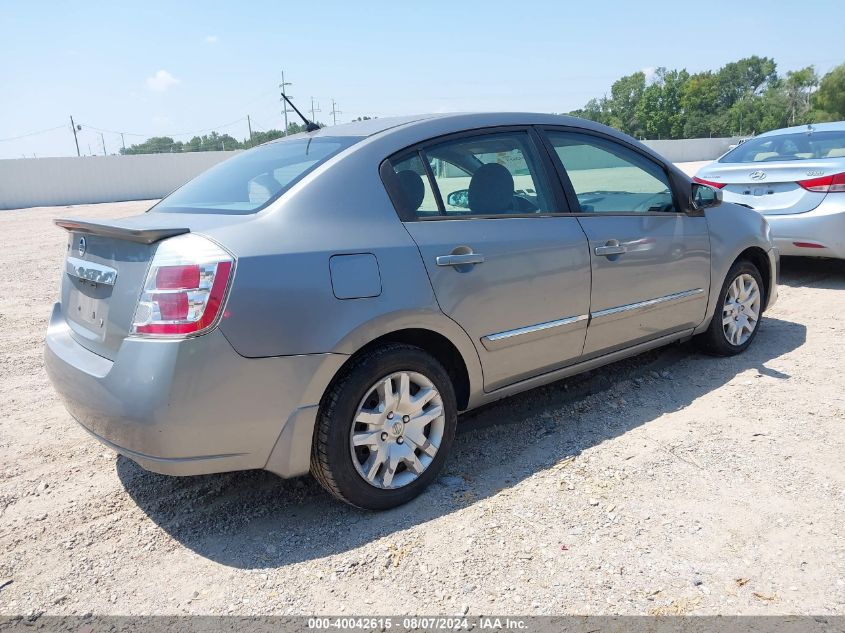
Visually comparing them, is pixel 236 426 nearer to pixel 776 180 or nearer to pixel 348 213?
pixel 348 213

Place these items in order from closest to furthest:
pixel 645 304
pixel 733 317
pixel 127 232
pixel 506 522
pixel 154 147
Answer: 1. pixel 127 232
2. pixel 506 522
3. pixel 645 304
4. pixel 733 317
5. pixel 154 147

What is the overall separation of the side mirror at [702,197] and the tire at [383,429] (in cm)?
232

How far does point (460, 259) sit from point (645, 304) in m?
1.47

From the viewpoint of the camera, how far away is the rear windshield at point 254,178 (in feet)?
9.51

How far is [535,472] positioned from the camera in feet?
10.7

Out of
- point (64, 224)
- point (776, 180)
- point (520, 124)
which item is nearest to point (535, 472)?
point (520, 124)

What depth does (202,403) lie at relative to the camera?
244 centimetres

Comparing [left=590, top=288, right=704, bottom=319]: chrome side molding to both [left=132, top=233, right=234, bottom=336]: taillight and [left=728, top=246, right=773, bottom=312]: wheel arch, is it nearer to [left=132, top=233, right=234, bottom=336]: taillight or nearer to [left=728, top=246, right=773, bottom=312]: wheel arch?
[left=728, top=246, right=773, bottom=312]: wheel arch

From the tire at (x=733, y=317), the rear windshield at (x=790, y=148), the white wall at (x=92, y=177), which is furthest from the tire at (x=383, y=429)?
the white wall at (x=92, y=177)

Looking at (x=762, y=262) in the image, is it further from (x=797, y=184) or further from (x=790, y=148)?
(x=790, y=148)

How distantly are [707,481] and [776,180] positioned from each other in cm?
463

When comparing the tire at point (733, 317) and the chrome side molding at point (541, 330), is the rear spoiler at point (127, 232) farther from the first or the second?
the tire at point (733, 317)

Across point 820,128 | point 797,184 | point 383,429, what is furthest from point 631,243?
point 820,128

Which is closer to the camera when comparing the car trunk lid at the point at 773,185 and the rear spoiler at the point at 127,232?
the rear spoiler at the point at 127,232
